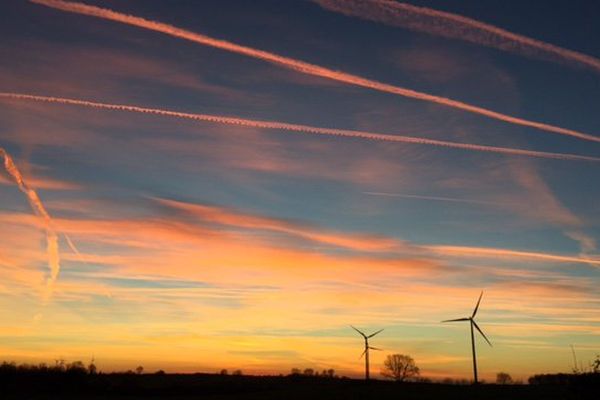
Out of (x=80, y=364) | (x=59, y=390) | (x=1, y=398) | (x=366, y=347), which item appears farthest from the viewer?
(x=366, y=347)

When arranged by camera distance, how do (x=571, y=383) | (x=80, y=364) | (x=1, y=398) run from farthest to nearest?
(x=80, y=364) < (x=1, y=398) < (x=571, y=383)

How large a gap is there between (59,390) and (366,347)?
109 meters

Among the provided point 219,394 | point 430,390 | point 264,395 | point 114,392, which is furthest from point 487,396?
point 114,392

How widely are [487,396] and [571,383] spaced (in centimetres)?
5401

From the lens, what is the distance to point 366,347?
19675cm

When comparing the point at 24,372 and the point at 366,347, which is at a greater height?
the point at 366,347

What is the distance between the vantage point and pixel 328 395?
116 meters

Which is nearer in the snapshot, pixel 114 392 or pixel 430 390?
pixel 114 392

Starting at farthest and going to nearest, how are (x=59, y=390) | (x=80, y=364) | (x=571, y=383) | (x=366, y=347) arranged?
1. (x=366, y=347)
2. (x=80, y=364)
3. (x=59, y=390)
4. (x=571, y=383)

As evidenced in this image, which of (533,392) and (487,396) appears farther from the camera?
(533,392)

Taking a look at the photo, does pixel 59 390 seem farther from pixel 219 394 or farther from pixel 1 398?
pixel 219 394

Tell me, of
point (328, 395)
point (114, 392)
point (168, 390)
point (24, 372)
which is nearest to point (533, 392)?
point (328, 395)

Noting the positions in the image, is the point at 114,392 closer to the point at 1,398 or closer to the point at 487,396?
the point at 1,398

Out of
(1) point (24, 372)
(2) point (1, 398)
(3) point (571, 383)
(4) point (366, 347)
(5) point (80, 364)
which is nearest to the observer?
(3) point (571, 383)
